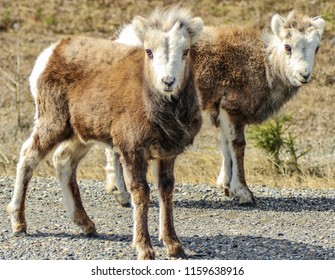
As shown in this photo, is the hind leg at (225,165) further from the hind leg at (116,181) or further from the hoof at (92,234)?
the hoof at (92,234)

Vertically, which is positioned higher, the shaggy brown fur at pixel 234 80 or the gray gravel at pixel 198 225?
the shaggy brown fur at pixel 234 80

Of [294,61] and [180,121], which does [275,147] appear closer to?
[294,61]

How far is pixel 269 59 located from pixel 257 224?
3.16 meters

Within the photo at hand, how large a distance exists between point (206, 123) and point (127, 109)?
5.69 m

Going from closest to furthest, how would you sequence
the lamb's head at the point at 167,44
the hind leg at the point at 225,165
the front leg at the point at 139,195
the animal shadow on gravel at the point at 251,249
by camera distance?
1. the lamb's head at the point at 167,44
2. the front leg at the point at 139,195
3. the animal shadow on gravel at the point at 251,249
4. the hind leg at the point at 225,165

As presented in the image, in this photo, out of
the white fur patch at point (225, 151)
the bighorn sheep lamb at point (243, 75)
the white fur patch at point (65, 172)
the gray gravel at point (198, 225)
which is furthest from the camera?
the white fur patch at point (225, 151)

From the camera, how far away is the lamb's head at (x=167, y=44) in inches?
344

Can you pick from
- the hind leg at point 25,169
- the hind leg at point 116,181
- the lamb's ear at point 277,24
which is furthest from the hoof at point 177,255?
the lamb's ear at point 277,24

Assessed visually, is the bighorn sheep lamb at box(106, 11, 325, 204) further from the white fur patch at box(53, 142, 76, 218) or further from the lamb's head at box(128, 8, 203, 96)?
the lamb's head at box(128, 8, 203, 96)

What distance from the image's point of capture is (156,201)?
12523 mm

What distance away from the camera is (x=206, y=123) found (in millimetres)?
14945

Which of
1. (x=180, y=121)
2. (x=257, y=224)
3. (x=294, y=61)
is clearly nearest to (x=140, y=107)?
(x=180, y=121)

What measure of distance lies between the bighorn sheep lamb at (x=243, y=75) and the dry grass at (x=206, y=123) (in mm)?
790
